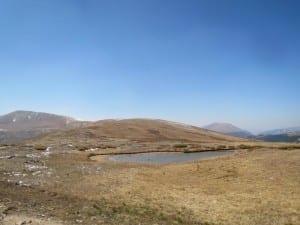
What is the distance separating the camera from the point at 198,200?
32.4 metres

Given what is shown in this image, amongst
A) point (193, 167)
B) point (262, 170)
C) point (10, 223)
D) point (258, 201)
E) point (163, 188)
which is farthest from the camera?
point (193, 167)

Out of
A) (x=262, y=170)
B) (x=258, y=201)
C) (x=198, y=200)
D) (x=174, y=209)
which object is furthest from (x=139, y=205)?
(x=262, y=170)

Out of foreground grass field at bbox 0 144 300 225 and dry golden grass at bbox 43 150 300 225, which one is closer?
foreground grass field at bbox 0 144 300 225

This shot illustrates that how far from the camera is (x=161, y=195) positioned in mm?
34500

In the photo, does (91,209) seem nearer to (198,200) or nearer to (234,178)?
(198,200)

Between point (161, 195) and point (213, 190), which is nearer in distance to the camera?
point (161, 195)

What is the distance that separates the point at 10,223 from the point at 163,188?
17.4 metres

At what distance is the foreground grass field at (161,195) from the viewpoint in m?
27.0

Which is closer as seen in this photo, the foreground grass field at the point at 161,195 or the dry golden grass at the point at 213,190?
the foreground grass field at the point at 161,195

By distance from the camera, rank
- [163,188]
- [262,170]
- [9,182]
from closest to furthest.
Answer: [163,188]
[9,182]
[262,170]

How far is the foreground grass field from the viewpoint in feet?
88.4

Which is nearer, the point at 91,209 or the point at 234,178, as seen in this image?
the point at 91,209

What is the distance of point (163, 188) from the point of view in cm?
3850

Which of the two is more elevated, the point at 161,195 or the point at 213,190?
the point at 213,190
